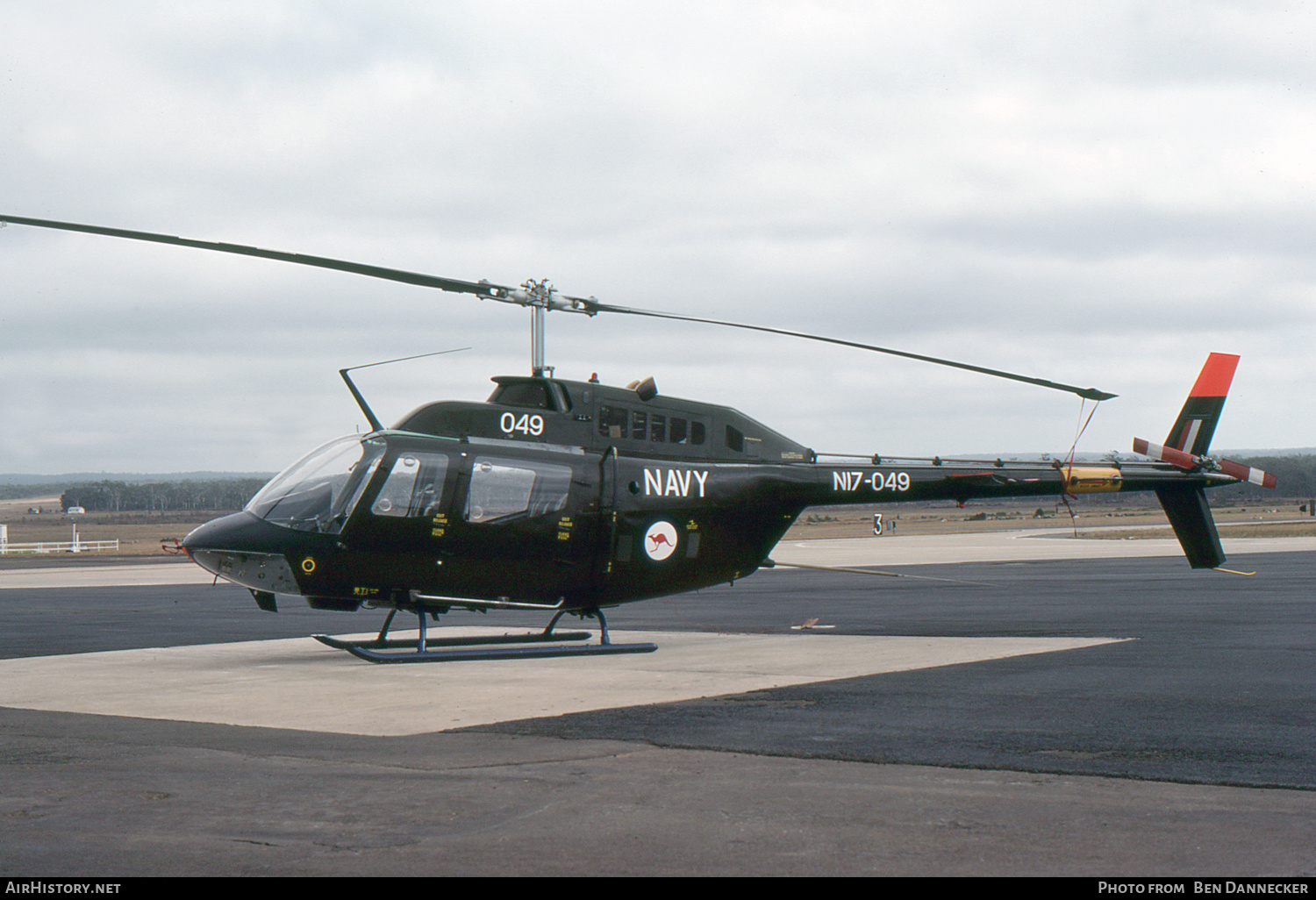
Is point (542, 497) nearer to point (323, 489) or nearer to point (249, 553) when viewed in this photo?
point (323, 489)

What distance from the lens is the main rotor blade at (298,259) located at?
10.9 meters

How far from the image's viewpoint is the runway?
6.20 meters

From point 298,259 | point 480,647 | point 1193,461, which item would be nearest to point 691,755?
point 298,259

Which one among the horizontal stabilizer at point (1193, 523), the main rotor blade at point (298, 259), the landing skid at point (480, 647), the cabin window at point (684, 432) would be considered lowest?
the landing skid at point (480, 647)

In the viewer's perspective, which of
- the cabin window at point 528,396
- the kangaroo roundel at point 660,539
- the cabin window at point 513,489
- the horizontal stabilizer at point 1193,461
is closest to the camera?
the cabin window at point 513,489

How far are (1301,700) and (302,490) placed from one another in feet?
37.2

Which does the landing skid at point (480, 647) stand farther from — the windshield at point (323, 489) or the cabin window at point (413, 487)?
the windshield at point (323, 489)

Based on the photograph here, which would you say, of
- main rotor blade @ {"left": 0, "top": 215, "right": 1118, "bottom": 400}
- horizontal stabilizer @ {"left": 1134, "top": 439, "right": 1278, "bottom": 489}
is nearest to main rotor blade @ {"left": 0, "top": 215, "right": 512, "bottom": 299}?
main rotor blade @ {"left": 0, "top": 215, "right": 1118, "bottom": 400}

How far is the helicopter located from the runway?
119cm

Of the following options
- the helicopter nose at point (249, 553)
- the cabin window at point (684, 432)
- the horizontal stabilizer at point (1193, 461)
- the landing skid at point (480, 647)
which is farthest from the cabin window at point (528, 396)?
the horizontal stabilizer at point (1193, 461)

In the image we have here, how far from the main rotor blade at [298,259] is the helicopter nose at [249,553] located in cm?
371

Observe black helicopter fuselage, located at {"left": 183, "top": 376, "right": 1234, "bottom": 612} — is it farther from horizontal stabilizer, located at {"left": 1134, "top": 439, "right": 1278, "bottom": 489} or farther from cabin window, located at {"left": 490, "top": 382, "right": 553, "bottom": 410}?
horizontal stabilizer, located at {"left": 1134, "top": 439, "right": 1278, "bottom": 489}
